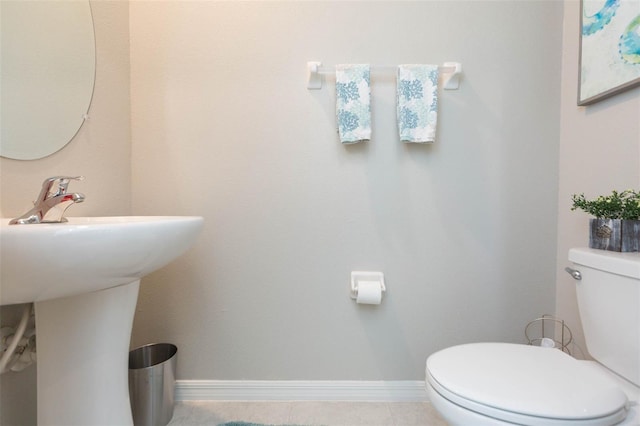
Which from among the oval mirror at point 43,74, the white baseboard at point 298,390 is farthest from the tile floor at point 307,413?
the oval mirror at point 43,74

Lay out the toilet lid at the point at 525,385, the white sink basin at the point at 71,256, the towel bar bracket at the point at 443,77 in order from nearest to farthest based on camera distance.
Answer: the white sink basin at the point at 71,256 → the toilet lid at the point at 525,385 → the towel bar bracket at the point at 443,77

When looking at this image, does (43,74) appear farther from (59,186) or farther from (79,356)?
(79,356)

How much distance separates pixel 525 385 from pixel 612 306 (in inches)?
14.1

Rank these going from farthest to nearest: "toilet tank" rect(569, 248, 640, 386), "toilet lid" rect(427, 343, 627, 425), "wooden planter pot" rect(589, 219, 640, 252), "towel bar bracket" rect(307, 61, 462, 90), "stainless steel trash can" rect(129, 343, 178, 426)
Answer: "towel bar bracket" rect(307, 61, 462, 90)
"stainless steel trash can" rect(129, 343, 178, 426)
"wooden planter pot" rect(589, 219, 640, 252)
"toilet tank" rect(569, 248, 640, 386)
"toilet lid" rect(427, 343, 627, 425)

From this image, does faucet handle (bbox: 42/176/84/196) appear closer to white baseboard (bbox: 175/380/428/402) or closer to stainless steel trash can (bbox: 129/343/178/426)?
stainless steel trash can (bbox: 129/343/178/426)

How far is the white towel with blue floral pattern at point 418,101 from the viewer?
1199 millimetres

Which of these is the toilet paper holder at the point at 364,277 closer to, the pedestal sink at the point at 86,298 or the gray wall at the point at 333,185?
the gray wall at the point at 333,185

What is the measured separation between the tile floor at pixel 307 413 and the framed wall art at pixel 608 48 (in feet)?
4.50

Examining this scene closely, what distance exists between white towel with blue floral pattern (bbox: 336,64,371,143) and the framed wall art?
80 centimetres

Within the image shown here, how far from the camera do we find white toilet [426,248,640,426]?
641mm

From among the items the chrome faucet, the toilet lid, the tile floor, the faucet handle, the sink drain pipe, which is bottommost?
the tile floor

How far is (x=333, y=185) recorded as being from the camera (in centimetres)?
128

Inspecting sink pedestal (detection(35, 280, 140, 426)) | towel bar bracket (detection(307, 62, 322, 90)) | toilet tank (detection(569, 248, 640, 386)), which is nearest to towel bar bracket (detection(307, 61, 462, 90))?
towel bar bracket (detection(307, 62, 322, 90))

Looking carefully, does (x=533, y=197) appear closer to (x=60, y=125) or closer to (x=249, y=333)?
(x=249, y=333)
